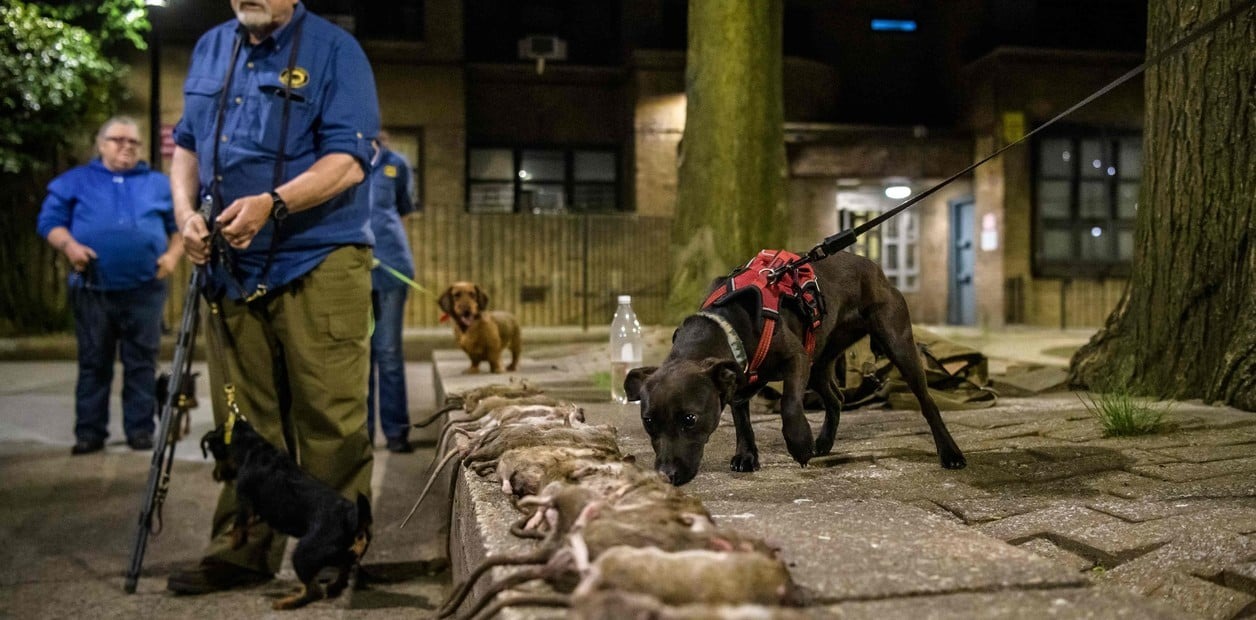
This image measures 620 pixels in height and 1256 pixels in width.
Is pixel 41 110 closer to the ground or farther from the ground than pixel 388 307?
farther from the ground

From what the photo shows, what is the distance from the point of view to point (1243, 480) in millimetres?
3160

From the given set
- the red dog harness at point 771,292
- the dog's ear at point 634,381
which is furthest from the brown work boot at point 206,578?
the red dog harness at point 771,292

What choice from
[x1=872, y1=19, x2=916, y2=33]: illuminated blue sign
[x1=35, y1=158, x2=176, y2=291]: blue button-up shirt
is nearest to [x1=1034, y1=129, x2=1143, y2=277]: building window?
[x1=872, y1=19, x2=916, y2=33]: illuminated blue sign

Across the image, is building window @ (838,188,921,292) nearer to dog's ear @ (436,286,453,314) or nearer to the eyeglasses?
dog's ear @ (436,286,453,314)

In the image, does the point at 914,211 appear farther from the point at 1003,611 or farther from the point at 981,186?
the point at 1003,611

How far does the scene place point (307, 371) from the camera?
12.2ft

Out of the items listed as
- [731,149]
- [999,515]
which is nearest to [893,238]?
[731,149]

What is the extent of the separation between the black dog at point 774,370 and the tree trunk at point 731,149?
4070 mm

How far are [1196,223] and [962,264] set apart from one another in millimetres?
15846

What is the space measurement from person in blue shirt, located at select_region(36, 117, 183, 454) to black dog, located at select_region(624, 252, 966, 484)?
4.73 m

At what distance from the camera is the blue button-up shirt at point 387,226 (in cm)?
654

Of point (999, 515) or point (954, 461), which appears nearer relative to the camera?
point (999, 515)

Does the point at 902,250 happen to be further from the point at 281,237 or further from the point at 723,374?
the point at 723,374

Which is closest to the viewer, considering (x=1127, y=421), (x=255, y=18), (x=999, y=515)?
(x=999, y=515)
